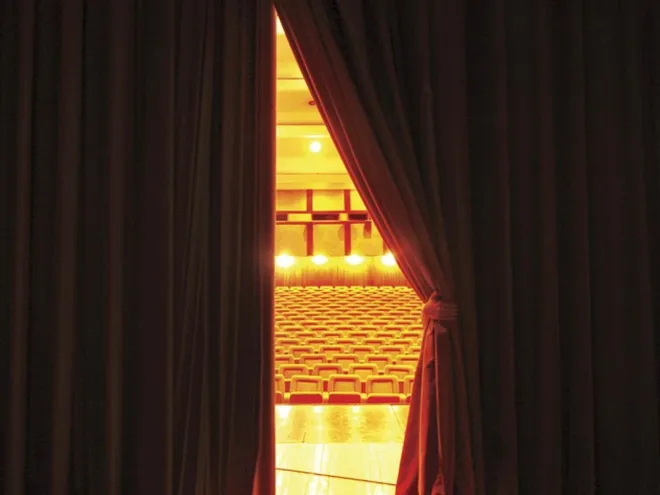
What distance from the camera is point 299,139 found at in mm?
14656

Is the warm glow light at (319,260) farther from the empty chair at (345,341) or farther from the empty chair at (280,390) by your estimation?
the empty chair at (280,390)

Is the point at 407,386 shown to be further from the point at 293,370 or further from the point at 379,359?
the point at 293,370

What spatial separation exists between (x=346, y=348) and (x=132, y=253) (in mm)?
5440

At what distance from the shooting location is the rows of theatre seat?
18.1 ft

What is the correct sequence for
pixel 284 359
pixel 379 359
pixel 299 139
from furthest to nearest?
pixel 299 139, pixel 284 359, pixel 379 359

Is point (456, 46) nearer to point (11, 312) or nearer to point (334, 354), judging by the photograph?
point (11, 312)

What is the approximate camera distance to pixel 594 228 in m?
2.94

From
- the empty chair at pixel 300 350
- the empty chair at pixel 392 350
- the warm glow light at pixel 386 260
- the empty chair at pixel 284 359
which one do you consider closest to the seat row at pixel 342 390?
the empty chair at pixel 284 359

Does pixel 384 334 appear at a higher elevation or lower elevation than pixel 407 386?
higher

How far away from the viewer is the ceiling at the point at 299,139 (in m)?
8.80

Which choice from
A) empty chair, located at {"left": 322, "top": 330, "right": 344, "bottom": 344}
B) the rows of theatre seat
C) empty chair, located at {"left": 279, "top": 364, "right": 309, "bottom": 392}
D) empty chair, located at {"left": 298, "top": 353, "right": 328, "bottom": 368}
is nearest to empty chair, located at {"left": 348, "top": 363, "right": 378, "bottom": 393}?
the rows of theatre seat

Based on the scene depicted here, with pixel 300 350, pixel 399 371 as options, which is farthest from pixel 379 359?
pixel 300 350

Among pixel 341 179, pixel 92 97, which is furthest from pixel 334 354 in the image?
pixel 341 179

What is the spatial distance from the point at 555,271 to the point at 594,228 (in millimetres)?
318
